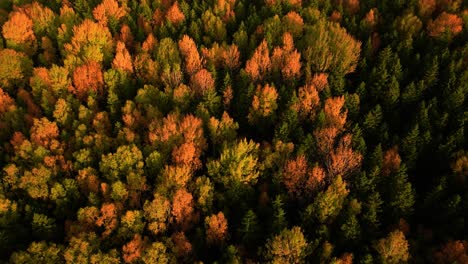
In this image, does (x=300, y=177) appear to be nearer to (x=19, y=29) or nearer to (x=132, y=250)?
(x=132, y=250)

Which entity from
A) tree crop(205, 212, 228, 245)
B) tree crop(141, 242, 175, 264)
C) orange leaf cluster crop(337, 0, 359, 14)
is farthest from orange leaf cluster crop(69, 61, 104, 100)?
orange leaf cluster crop(337, 0, 359, 14)

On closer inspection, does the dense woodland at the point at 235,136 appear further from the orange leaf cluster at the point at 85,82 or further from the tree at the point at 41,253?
the orange leaf cluster at the point at 85,82

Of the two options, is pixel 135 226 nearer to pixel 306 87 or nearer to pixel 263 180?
pixel 263 180

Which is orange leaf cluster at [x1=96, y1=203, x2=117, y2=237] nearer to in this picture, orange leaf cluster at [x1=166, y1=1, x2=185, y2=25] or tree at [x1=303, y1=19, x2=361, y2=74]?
tree at [x1=303, y1=19, x2=361, y2=74]

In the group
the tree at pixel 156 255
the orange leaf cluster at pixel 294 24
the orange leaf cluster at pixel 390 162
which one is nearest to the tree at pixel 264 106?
the orange leaf cluster at pixel 390 162

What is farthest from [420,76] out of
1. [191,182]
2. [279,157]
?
[191,182]

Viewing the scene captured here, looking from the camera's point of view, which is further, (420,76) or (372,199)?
(420,76)

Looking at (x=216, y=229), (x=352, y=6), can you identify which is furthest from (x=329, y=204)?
(x=352, y=6)
